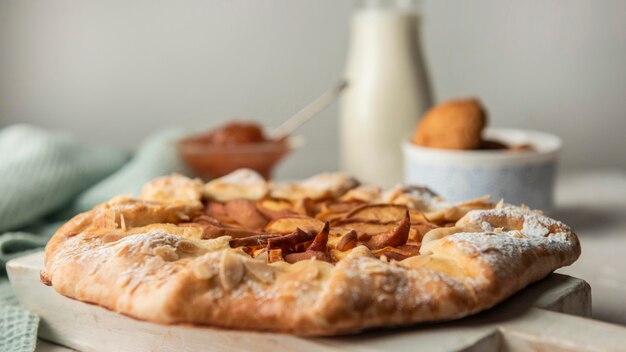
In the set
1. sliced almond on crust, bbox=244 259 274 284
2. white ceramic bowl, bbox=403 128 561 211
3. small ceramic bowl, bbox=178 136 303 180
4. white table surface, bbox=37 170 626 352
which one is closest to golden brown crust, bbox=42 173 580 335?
sliced almond on crust, bbox=244 259 274 284

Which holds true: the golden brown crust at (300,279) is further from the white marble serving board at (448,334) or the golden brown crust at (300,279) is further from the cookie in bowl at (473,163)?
the cookie in bowl at (473,163)

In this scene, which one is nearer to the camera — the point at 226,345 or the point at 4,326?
the point at 226,345

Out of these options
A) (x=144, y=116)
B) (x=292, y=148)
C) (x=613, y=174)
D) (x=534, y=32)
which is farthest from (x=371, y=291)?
(x=144, y=116)

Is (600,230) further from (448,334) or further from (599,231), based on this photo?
(448,334)

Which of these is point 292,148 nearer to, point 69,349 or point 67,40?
point 69,349

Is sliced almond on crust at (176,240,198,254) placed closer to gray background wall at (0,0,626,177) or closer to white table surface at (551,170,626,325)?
white table surface at (551,170,626,325)

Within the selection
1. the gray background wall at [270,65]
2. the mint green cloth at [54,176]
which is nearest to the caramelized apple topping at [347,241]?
the mint green cloth at [54,176]
